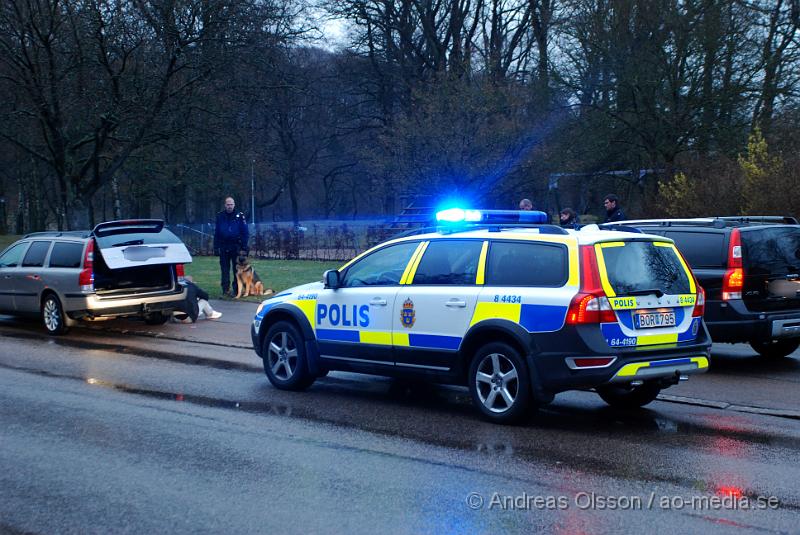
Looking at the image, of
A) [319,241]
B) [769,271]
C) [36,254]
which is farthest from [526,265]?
[319,241]

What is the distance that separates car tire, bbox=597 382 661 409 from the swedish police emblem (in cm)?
176

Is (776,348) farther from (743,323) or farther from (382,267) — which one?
(382,267)

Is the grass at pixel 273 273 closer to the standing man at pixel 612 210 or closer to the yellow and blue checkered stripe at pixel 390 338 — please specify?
the standing man at pixel 612 210

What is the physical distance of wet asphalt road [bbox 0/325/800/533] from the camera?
5.20 metres

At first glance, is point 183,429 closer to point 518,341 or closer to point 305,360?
point 305,360

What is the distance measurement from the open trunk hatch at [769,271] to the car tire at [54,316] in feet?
31.3

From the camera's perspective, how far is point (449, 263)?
8.02 m

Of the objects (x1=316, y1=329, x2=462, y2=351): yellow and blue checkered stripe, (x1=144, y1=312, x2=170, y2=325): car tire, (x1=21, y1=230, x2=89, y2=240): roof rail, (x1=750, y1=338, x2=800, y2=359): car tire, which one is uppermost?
(x1=21, y1=230, x2=89, y2=240): roof rail

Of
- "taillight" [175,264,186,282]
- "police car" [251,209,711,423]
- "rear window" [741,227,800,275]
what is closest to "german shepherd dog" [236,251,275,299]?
"taillight" [175,264,186,282]

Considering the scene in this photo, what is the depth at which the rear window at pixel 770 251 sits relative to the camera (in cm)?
1023

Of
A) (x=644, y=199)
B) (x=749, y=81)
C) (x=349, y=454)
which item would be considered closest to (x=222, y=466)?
(x=349, y=454)

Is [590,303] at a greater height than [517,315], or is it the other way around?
[590,303]

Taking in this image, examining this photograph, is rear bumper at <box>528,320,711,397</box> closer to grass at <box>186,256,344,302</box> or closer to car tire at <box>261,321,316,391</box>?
car tire at <box>261,321,316,391</box>

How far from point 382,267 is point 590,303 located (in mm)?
2275
